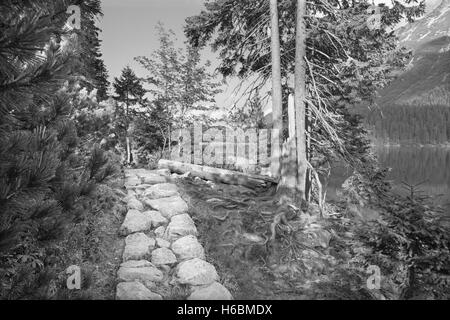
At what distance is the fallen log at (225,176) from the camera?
10.2 m

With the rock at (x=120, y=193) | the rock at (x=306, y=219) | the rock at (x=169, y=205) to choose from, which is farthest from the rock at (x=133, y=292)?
the rock at (x=306, y=219)

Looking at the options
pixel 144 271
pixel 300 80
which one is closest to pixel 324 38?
pixel 300 80

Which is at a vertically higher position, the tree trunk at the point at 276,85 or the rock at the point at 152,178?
the tree trunk at the point at 276,85

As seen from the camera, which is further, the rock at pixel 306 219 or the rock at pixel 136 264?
the rock at pixel 306 219

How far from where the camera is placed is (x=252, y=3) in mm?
10336

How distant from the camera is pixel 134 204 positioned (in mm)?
7801

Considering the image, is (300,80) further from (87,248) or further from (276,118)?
(87,248)

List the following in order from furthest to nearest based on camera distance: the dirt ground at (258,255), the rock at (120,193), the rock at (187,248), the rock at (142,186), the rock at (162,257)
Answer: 1. the rock at (142,186)
2. the rock at (120,193)
3. the rock at (187,248)
4. the rock at (162,257)
5. the dirt ground at (258,255)

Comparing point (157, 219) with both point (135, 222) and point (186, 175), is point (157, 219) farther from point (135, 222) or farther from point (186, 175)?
point (186, 175)

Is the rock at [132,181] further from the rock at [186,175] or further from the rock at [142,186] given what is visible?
the rock at [186,175]

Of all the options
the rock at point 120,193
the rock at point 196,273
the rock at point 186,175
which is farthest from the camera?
the rock at point 186,175

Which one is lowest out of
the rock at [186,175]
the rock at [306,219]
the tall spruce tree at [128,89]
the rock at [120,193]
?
the rock at [306,219]

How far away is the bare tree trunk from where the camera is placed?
28.7ft

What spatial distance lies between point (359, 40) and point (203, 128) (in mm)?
11311
